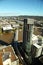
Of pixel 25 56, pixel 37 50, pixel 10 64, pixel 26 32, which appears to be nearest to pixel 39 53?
pixel 37 50

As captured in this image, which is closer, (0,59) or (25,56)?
(0,59)

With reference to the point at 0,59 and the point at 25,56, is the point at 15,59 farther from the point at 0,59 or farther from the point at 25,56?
the point at 25,56

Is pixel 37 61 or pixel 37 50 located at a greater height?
pixel 37 50

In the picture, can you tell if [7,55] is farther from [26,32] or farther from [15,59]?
[26,32]

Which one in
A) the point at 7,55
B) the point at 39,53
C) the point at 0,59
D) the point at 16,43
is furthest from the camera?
the point at 16,43

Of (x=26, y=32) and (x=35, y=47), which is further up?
(x=26, y=32)

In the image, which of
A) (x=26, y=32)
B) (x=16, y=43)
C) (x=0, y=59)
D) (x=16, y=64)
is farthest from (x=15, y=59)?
(x=16, y=43)

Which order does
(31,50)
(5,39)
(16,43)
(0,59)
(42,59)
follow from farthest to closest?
(5,39) < (16,43) < (31,50) < (42,59) < (0,59)

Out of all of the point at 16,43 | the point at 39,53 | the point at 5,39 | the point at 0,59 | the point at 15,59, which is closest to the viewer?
the point at 0,59

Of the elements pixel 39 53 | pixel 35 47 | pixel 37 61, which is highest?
pixel 35 47
